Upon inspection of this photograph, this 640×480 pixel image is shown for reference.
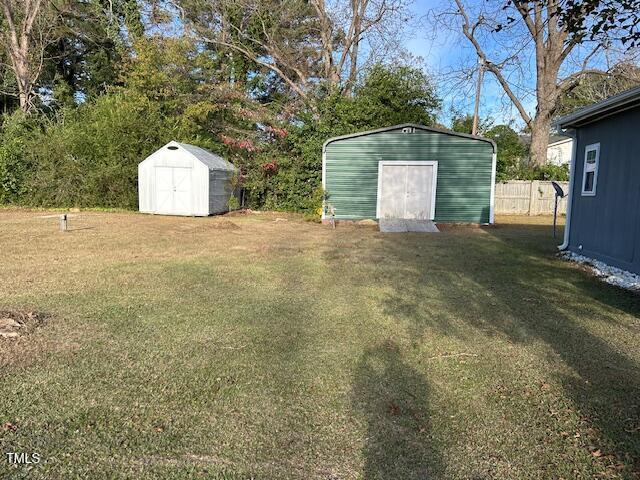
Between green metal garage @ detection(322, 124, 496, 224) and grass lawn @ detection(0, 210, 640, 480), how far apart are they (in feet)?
26.5

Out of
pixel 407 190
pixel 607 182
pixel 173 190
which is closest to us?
pixel 607 182

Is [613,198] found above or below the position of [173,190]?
above

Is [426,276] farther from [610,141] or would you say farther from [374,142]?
[374,142]

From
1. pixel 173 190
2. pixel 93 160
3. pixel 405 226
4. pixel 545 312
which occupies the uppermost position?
pixel 93 160

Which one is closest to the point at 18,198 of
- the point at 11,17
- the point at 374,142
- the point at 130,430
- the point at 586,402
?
the point at 11,17

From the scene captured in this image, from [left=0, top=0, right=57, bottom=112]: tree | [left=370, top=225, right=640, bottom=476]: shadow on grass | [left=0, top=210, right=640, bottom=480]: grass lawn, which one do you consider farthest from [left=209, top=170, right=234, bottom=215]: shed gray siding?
[left=0, top=0, right=57, bottom=112]: tree

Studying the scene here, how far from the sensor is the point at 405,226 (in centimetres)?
1302

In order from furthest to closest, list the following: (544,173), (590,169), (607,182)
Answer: (544,173)
(590,169)
(607,182)

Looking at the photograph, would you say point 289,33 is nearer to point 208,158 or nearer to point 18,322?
point 208,158

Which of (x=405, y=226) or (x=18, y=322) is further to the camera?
(x=405, y=226)

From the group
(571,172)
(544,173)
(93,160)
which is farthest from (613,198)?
(93,160)

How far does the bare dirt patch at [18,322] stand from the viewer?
360 centimetres

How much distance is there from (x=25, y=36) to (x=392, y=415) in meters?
24.4

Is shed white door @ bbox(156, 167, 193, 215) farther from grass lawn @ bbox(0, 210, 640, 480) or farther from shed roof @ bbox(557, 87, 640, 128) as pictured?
shed roof @ bbox(557, 87, 640, 128)
